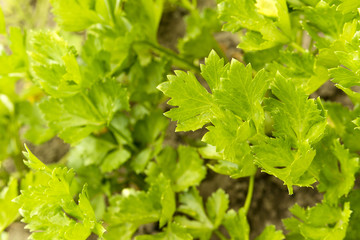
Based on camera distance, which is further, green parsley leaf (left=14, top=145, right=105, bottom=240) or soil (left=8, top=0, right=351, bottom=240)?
soil (left=8, top=0, right=351, bottom=240)

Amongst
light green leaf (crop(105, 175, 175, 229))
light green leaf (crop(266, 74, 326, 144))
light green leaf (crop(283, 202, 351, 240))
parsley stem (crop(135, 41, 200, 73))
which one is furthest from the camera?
parsley stem (crop(135, 41, 200, 73))

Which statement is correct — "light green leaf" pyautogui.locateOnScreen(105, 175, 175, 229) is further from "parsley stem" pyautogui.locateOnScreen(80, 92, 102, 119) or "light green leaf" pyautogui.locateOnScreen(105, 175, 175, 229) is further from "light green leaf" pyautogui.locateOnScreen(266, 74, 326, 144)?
"light green leaf" pyautogui.locateOnScreen(266, 74, 326, 144)

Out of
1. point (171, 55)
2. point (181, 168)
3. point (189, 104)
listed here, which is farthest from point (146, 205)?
point (171, 55)

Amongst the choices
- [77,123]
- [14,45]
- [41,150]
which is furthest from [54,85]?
[41,150]

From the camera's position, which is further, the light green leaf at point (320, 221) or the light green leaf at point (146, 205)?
the light green leaf at point (146, 205)

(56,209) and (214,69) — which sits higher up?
(214,69)

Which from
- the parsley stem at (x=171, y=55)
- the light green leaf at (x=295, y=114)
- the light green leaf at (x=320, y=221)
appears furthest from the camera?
the parsley stem at (x=171, y=55)

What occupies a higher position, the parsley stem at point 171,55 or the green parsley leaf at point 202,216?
the parsley stem at point 171,55

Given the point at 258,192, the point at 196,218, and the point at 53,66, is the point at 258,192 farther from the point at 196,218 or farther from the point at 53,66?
the point at 53,66

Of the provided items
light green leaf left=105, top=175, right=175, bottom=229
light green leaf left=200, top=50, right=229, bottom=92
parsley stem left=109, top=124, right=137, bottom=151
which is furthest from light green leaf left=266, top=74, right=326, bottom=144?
parsley stem left=109, top=124, right=137, bottom=151

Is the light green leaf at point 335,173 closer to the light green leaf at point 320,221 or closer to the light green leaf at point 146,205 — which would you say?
the light green leaf at point 320,221

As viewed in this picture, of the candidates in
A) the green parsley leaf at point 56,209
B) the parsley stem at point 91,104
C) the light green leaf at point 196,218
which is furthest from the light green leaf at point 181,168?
the green parsley leaf at point 56,209
